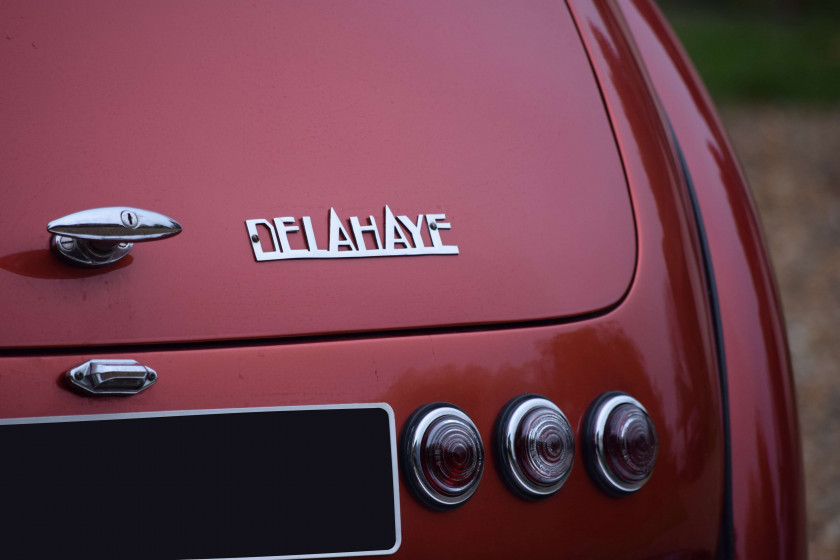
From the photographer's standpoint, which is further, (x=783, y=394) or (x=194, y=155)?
(x=783, y=394)

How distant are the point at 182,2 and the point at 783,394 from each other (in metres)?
1.30

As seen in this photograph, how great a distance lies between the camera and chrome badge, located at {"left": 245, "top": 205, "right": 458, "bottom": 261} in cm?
129

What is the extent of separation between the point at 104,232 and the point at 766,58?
41.1ft

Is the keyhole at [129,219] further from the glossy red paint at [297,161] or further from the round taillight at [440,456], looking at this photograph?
the round taillight at [440,456]

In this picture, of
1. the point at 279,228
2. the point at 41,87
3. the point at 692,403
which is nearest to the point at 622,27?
the point at 692,403

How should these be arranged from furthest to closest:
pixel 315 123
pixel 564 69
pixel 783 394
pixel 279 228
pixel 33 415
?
pixel 783 394 → pixel 564 69 → pixel 315 123 → pixel 279 228 → pixel 33 415

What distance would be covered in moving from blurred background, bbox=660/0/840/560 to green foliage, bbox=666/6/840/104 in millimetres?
15

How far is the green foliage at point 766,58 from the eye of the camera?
36.7ft

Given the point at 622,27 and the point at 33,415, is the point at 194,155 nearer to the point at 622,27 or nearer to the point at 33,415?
A: the point at 33,415

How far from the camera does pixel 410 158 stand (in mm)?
1410

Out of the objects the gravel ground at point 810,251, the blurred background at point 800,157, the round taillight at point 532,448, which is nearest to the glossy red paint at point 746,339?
the round taillight at point 532,448

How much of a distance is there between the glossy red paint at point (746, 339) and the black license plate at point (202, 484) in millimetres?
721

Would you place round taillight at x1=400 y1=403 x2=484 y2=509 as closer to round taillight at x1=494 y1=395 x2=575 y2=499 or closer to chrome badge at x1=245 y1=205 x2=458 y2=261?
round taillight at x1=494 y1=395 x2=575 y2=499

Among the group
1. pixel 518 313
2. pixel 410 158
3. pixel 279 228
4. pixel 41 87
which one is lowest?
pixel 518 313
